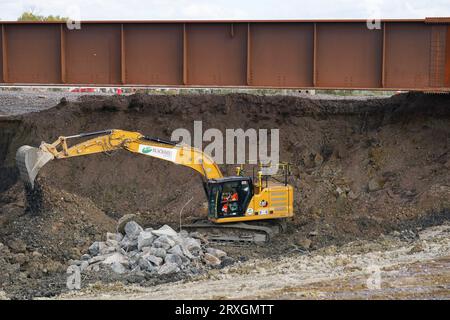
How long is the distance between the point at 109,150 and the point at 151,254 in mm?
3340

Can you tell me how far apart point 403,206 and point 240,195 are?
4921 mm

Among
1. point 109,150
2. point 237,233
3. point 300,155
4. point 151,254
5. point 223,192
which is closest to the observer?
point 151,254

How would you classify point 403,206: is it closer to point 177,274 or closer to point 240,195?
point 240,195

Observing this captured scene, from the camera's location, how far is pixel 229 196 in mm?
19781

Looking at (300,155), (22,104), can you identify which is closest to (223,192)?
(300,155)

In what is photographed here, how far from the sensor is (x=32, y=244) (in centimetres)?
1858

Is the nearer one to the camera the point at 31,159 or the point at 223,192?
the point at 31,159

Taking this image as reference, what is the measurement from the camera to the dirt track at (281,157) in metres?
20.0

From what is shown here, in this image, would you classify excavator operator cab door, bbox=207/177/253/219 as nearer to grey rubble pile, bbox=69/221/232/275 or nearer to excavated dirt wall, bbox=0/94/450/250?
grey rubble pile, bbox=69/221/232/275

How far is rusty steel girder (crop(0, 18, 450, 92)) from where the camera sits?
21.0 metres

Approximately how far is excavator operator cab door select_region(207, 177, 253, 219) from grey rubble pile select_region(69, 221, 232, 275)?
3.53 ft

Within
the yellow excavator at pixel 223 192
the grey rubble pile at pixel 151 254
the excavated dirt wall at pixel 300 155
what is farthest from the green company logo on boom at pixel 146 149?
the excavated dirt wall at pixel 300 155

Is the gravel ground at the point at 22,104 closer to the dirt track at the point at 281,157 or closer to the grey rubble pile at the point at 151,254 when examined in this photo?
the dirt track at the point at 281,157

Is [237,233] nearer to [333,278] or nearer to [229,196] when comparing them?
[229,196]
